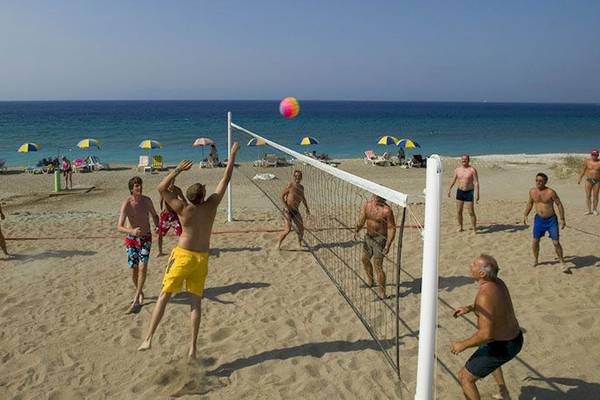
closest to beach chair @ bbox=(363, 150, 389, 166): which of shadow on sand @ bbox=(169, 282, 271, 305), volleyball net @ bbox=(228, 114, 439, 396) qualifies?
volleyball net @ bbox=(228, 114, 439, 396)

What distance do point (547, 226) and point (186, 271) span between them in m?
5.25

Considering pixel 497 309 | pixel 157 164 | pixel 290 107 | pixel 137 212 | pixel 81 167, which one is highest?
pixel 290 107

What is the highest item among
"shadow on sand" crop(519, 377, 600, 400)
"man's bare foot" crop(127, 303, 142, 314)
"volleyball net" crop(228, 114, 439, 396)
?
"volleyball net" crop(228, 114, 439, 396)

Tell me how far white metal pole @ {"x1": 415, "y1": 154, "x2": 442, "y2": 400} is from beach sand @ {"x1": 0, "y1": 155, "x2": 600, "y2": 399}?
122 cm

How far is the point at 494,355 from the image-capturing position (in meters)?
3.56

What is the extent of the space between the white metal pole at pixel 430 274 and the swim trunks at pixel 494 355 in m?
0.67

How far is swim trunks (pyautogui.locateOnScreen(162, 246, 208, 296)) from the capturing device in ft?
15.0

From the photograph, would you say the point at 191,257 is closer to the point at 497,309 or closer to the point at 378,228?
the point at 378,228

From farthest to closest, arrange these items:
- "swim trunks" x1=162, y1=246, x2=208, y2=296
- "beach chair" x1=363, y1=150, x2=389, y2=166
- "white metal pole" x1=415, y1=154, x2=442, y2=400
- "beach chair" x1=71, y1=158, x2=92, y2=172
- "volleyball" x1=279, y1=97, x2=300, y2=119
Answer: "beach chair" x1=363, y1=150, x2=389, y2=166, "beach chair" x1=71, y1=158, x2=92, y2=172, "volleyball" x1=279, y1=97, x2=300, y2=119, "swim trunks" x1=162, y1=246, x2=208, y2=296, "white metal pole" x1=415, y1=154, x2=442, y2=400

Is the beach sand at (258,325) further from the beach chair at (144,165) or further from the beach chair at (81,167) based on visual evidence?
the beach chair at (81,167)

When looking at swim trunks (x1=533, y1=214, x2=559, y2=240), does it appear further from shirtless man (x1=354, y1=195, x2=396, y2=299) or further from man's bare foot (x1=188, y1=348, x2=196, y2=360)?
man's bare foot (x1=188, y1=348, x2=196, y2=360)

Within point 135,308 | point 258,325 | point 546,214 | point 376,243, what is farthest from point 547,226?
point 135,308

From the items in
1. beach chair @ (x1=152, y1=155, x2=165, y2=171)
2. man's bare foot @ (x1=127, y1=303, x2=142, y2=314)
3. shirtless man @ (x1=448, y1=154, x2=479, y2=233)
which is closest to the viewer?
man's bare foot @ (x1=127, y1=303, x2=142, y2=314)

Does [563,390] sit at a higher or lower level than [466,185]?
lower
